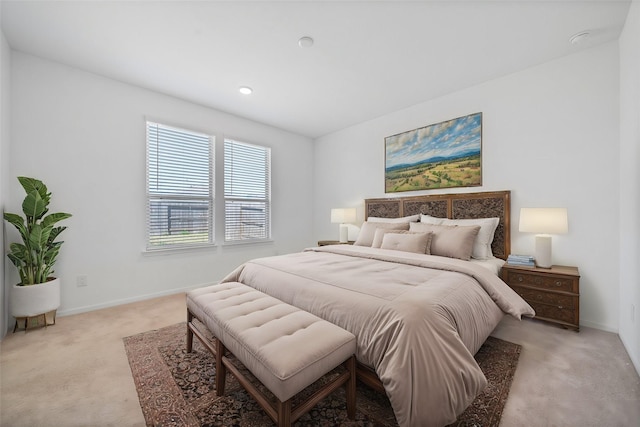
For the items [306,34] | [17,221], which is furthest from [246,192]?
[306,34]

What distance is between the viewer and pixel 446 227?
2.88 meters

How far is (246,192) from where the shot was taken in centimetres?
432

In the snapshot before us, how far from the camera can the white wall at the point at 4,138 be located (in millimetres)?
2240

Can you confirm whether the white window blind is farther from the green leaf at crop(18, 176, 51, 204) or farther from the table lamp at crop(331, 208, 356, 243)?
the table lamp at crop(331, 208, 356, 243)

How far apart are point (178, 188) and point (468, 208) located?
3892 mm

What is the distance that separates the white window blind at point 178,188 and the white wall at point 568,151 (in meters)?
3.60

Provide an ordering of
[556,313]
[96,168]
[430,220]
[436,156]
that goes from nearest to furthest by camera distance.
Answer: [556,313] → [96,168] → [430,220] → [436,156]

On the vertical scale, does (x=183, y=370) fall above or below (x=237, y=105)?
below

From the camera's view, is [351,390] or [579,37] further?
[579,37]

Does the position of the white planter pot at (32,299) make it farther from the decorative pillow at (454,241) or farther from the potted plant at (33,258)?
the decorative pillow at (454,241)

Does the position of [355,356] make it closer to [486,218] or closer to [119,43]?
[486,218]

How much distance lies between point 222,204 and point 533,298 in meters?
4.05

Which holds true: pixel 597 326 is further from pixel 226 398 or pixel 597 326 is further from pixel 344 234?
pixel 226 398

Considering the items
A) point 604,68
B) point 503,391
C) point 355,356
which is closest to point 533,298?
point 503,391
